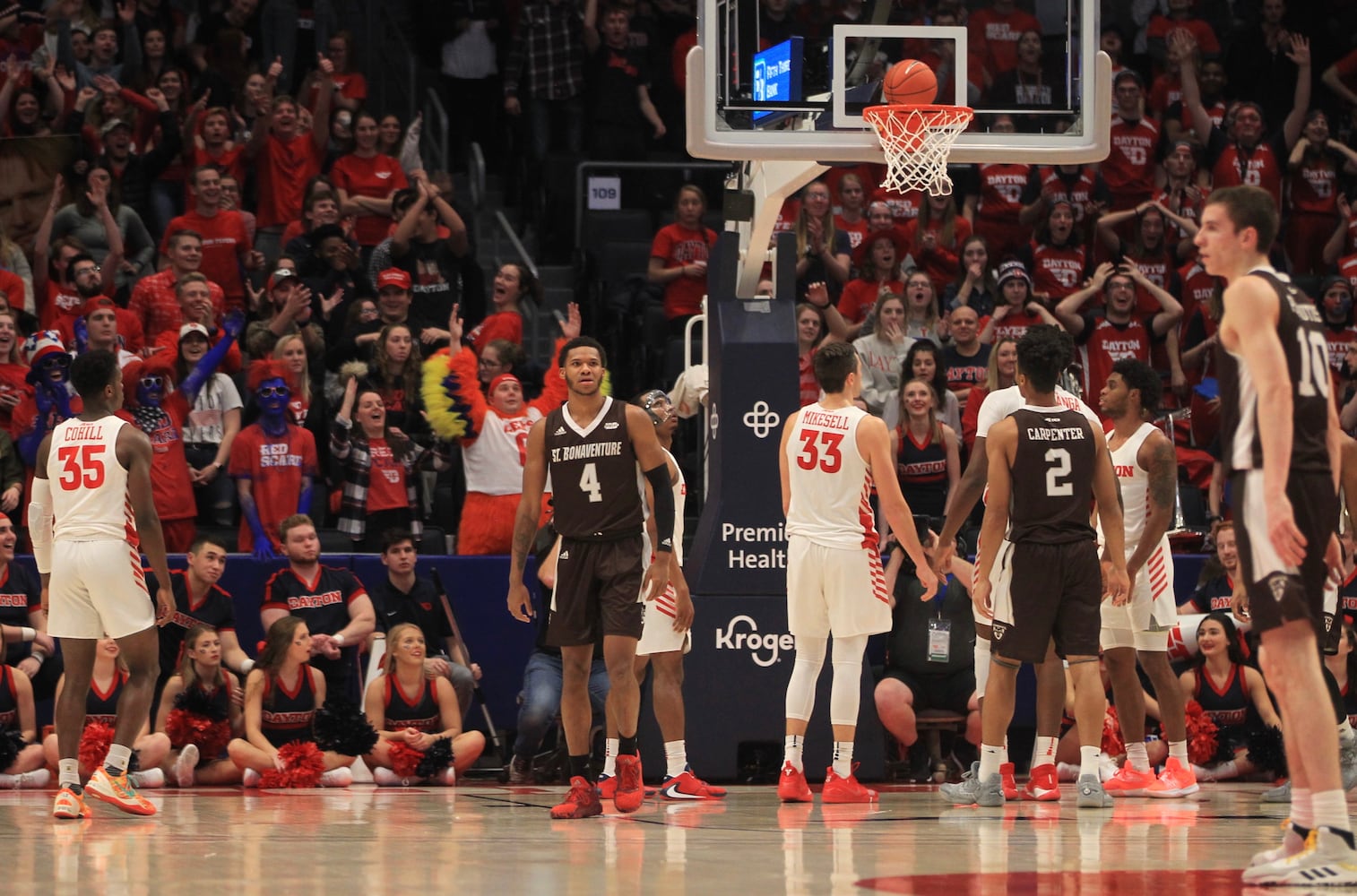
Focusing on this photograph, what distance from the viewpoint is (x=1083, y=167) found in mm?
16375

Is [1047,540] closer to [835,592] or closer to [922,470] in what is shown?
[835,592]

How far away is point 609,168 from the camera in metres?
17.1

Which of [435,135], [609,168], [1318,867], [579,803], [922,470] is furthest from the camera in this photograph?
[435,135]

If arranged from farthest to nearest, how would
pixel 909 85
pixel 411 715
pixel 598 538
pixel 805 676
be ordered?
pixel 411 715
pixel 909 85
pixel 805 676
pixel 598 538

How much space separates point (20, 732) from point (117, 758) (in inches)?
102

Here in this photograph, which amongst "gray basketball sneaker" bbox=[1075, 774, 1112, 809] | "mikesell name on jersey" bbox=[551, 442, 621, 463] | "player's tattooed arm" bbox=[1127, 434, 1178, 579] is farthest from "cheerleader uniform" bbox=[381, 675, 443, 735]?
"player's tattooed arm" bbox=[1127, 434, 1178, 579]

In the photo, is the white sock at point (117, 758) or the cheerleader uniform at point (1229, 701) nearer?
the white sock at point (117, 758)

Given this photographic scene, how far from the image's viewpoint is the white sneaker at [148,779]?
11.1m

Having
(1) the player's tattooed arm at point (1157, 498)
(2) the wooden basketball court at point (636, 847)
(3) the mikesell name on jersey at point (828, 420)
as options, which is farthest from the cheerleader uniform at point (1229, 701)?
(3) the mikesell name on jersey at point (828, 420)

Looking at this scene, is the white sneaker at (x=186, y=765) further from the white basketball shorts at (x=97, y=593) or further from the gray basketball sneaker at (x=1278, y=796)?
the gray basketball sneaker at (x=1278, y=796)

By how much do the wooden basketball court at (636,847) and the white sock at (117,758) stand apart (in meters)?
0.25

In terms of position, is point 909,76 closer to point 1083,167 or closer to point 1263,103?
point 1083,167

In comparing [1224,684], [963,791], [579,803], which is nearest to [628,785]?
[579,803]

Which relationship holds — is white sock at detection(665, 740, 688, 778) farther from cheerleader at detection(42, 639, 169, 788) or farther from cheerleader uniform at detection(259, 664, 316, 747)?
cheerleader at detection(42, 639, 169, 788)
